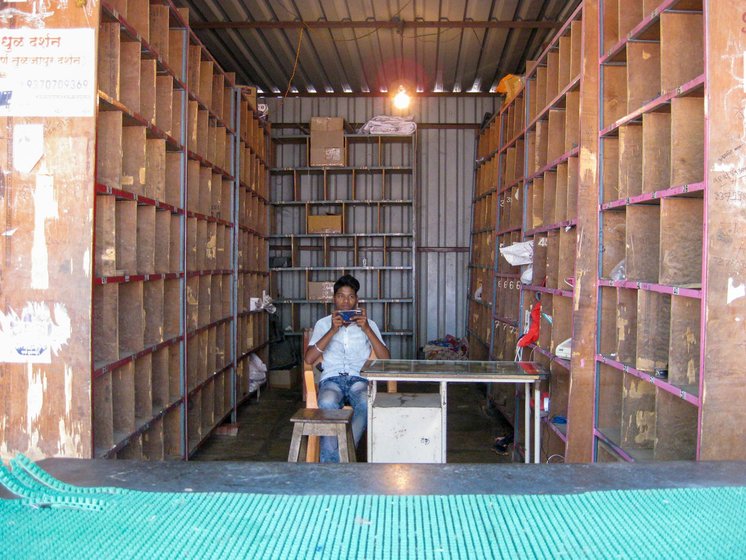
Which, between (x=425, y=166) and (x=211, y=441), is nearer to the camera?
(x=211, y=441)

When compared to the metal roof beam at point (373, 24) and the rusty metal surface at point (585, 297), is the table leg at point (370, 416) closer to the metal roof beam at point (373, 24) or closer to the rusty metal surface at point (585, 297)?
the rusty metal surface at point (585, 297)

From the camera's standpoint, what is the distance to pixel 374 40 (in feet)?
24.5

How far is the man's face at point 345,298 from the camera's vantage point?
4.97m

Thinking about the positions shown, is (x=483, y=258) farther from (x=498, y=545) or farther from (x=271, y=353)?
(x=498, y=545)

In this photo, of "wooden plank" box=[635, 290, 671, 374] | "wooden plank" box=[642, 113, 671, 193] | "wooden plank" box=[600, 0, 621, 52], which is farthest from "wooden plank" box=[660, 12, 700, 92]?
"wooden plank" box=[635, 290, 671, 374]

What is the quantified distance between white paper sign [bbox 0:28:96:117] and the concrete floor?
2990 millimetres

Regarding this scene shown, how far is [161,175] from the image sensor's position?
4289mm

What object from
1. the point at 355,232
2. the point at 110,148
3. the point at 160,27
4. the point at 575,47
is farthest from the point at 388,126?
the point at 110,148

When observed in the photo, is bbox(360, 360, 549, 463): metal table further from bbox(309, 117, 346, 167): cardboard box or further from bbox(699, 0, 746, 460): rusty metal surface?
bbox(309, 117, 346, 167): cardboard box

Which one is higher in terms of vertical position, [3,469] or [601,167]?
[601,167]

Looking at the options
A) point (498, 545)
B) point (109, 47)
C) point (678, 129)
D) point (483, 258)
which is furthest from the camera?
point (483, 258)

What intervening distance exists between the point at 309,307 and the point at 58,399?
6500 millimetres

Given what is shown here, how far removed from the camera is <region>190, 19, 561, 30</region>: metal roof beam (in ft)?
21.6

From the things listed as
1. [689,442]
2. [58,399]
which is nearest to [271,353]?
[58,399]
